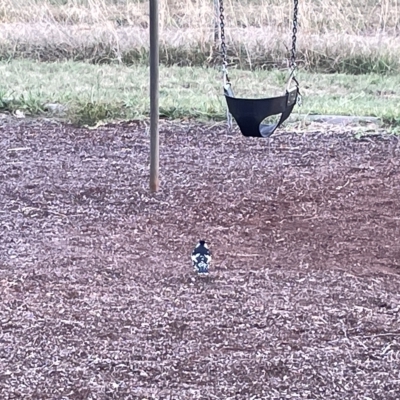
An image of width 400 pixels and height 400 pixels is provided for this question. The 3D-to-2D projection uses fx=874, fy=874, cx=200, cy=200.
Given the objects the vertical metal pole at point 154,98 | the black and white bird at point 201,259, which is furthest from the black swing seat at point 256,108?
the black and white bird at point 201,259

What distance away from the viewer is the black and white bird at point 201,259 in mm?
3033

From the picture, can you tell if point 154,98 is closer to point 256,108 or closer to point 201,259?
point 256,108

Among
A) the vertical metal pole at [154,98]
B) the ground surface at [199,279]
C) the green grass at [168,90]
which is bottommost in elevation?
the green grass at [168,90]

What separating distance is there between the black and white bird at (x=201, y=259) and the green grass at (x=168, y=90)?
2.54 meters

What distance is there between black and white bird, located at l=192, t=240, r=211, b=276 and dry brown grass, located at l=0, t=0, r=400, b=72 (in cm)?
436

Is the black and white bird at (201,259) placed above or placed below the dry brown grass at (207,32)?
above

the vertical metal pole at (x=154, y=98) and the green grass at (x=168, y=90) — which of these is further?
the green grass at (x=168, y=90)

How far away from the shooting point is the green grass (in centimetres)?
562

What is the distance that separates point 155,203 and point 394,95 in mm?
2964

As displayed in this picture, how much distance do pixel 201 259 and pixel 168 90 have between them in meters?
3.41

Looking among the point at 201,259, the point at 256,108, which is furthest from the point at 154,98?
the point at 201,259

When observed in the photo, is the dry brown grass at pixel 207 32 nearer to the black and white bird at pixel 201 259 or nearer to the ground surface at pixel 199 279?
the ground surface at pixel 199 279

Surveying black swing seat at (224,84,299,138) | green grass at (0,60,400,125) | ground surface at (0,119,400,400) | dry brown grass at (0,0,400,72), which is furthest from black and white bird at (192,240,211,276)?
dry brown grass at (0,0,400,72)

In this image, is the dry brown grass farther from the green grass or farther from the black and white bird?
the black and white bird
